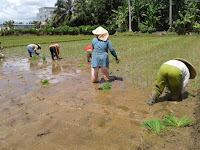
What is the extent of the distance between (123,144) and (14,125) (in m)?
1.67

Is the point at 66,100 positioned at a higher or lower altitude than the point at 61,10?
lower

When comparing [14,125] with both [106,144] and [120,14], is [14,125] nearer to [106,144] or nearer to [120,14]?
[106,144]

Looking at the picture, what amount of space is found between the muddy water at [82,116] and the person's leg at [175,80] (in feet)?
0.69

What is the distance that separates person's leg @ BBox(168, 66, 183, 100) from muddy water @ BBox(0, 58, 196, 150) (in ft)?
0.69

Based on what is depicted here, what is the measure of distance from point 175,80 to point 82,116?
1659 mm

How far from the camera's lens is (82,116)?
307 cm

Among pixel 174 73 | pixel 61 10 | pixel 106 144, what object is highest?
pixel 61 10

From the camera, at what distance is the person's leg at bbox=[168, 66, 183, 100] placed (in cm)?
314

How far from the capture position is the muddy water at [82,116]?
2346mm

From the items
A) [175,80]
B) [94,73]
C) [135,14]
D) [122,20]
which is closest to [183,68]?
[175,80]

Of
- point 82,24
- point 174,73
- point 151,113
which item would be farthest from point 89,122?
point 82,24

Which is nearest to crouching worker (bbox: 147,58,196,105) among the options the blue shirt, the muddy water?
the muddy water

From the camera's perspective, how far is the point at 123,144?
2.30 m

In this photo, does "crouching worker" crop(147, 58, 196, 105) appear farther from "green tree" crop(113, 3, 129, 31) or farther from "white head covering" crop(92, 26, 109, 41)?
"green tree" crop(113, 3, 129, 31)
